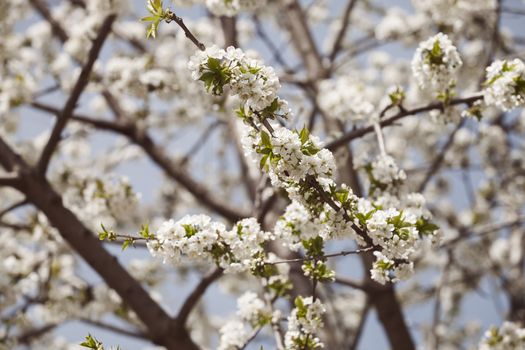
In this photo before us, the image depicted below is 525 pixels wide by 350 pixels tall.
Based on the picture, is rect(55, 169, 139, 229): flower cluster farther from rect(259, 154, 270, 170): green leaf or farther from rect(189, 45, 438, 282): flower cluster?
rect(259, 154, 270, 170): green leaf

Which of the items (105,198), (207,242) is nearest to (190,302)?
(105,198)

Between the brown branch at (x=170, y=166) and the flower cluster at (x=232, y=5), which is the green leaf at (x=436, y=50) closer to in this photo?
the flower cluster at (x=232, y=5)

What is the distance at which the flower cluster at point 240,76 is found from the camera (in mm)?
1695

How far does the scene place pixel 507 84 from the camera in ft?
7.14

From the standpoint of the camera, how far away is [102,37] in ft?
9.87

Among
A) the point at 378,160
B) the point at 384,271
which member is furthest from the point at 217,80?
the point at 378,160

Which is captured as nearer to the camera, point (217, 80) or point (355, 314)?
point (217, 80)

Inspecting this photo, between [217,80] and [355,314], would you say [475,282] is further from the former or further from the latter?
[217,80]

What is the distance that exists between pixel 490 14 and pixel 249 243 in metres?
3.64

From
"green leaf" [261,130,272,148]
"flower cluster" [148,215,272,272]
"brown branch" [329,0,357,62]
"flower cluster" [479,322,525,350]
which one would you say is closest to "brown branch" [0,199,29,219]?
"flower cluster" [148,215,272,272]

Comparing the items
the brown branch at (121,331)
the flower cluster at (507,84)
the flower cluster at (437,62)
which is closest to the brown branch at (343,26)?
the flower cluster at (437,62)

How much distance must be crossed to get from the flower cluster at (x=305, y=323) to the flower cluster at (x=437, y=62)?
3.86 feet

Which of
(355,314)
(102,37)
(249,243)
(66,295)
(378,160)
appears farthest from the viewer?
(355,314)

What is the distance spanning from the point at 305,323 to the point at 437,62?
1328 millimetres
